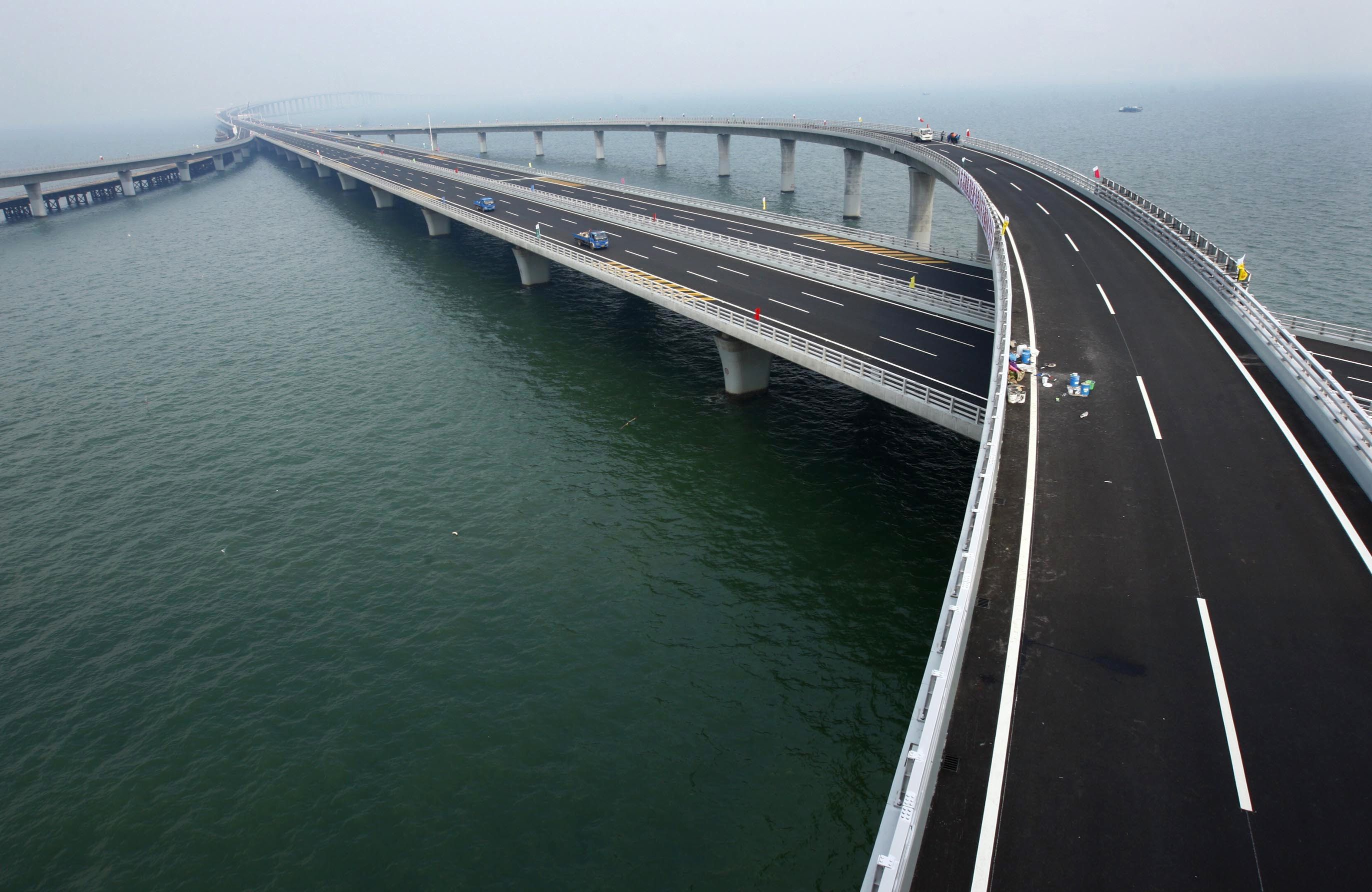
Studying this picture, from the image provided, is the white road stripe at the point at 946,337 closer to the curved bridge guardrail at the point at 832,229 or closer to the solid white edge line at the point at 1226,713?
the curved bridge guardrail at the point at 832,229

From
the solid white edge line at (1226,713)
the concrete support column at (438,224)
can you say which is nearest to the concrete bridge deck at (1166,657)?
the solid white edge line at (1226,713)

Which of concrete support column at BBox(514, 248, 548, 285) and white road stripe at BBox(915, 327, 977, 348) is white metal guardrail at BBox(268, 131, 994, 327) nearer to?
white road stripe at BBox(915, 327, 977, 348)

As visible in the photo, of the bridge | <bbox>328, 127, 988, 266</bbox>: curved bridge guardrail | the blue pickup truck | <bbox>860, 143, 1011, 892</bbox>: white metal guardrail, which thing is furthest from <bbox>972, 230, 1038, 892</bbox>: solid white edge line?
the bridge

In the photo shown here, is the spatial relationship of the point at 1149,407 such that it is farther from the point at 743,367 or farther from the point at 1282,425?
the point at 743,367

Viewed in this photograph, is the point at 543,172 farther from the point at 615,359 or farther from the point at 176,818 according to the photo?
the point at 176,818

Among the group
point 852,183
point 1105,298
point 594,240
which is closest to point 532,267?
point 594,240

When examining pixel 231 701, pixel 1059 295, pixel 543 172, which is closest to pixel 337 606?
pixel 231 701
